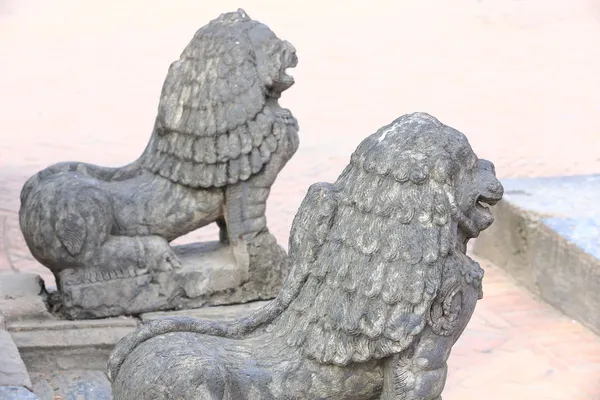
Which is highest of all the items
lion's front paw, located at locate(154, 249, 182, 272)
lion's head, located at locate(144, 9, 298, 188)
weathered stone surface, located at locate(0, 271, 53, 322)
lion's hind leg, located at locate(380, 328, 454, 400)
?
lion's head, located at locate(144, 9, 298, 188)

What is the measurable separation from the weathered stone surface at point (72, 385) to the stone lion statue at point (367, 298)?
122 centimetres

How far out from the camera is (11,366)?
13.3 ft

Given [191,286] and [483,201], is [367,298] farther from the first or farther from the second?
[191,286]

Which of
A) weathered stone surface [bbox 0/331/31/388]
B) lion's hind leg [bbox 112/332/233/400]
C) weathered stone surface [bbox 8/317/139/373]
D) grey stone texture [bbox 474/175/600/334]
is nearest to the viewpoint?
lion's hind leg [bbox 112/332/233/400]

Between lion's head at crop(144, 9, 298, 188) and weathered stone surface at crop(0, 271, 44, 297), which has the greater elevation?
lion's head at crop(144, 9, 298, 188)

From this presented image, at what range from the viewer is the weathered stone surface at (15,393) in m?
3.76

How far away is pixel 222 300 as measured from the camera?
5105mm

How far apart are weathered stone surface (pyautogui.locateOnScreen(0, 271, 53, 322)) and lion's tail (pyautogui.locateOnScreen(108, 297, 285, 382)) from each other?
172cm

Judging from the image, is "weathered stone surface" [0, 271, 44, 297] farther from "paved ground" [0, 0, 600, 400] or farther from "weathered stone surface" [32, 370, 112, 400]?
"paved ground" [0, 0, 600, 400]

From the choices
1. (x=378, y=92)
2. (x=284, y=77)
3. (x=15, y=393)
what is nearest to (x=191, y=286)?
(x=284, y=77)

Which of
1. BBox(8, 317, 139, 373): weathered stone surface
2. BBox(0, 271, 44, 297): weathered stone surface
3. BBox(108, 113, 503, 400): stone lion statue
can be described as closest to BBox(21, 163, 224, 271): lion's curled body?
BBox(0, 271, 44, 297): weathered stone surface

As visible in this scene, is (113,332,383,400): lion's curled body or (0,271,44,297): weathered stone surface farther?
(0,271,44,297): weathered stone surface

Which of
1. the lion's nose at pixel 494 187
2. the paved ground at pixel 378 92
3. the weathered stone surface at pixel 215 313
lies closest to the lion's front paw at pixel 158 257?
the weathered stone surface at pixel 215 313

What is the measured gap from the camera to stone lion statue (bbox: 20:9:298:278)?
15.7 ft
